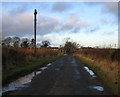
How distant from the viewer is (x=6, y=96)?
10359 mm

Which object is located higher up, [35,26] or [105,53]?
[35,26]

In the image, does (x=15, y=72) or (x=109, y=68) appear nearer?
(x=15, y=72)

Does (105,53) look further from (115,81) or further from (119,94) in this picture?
(119,94)

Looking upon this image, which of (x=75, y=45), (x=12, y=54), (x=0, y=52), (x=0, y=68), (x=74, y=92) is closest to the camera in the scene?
(x=74, y=92)

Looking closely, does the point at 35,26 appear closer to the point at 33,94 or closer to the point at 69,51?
the point at 33,94

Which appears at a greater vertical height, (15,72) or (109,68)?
(109,68)

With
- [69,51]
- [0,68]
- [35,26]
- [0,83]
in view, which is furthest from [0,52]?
[69,51]

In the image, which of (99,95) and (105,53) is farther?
(105,53)

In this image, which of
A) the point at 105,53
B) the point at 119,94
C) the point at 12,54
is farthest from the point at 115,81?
the point at 105,53

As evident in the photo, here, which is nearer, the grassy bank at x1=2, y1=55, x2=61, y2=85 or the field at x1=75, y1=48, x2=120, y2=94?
the field at x1=75, y1=48, x2=120, y2=94

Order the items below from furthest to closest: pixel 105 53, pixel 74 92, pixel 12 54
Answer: pixel 105 53
pixel 12 54
pixel 74 92

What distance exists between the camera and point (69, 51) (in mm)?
123188

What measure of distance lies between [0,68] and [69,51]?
337 feet

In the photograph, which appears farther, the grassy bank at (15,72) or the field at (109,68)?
the grassy bank at (15,72)
